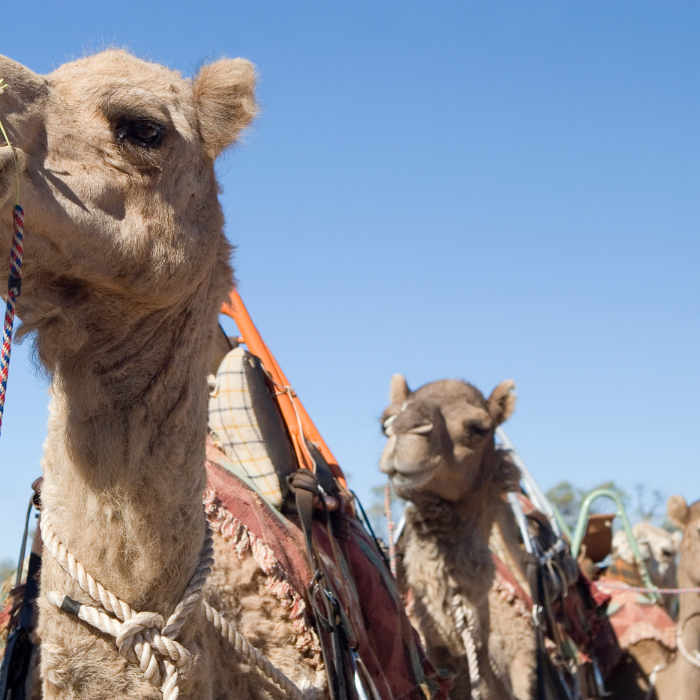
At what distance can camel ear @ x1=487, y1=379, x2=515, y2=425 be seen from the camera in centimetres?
506

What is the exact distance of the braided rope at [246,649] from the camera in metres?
2.09

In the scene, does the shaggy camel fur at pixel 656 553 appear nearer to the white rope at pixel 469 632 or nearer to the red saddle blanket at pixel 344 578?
the white rope at pixel 469 632

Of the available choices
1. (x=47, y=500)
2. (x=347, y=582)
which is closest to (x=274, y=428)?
(x=347, y=582)

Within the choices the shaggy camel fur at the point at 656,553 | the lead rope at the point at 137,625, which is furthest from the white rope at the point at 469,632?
the shaggy camel fur at the point at 656,553

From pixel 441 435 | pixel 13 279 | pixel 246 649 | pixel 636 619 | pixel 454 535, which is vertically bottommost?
pixel 246 649

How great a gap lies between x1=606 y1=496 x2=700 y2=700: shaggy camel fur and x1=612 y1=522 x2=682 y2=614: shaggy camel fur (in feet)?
4.72

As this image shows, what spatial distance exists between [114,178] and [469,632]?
303cm

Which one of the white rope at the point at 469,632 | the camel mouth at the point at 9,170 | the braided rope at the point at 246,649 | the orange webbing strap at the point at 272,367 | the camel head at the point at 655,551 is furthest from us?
the camel head at the point at 655,551

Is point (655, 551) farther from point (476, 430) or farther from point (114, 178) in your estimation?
point (114, 178)

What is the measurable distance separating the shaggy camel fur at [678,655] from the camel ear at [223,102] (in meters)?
4.95

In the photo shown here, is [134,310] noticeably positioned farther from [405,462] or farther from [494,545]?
[494,545]

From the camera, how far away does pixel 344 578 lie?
285cm

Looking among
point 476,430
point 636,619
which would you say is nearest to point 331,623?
point 476,430

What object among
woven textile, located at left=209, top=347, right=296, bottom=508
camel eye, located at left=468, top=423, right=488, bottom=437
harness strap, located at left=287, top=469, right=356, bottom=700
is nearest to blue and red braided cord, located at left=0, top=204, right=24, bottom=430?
harness strap, located at left=287, top=469, right=356, bottom=700
